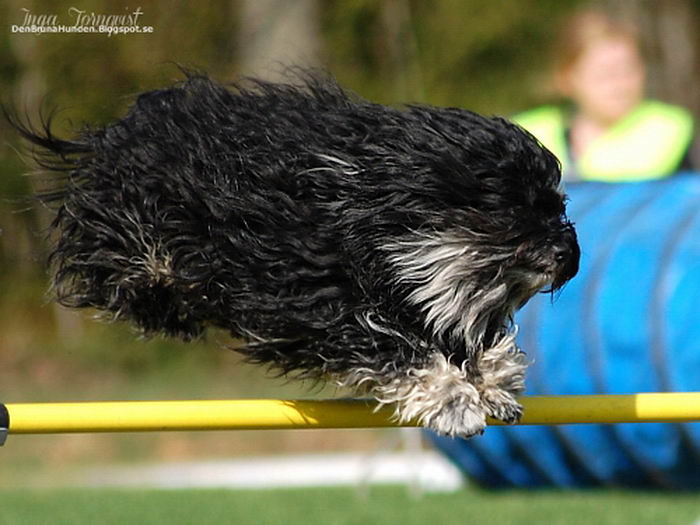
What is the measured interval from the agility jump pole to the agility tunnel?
3.35m

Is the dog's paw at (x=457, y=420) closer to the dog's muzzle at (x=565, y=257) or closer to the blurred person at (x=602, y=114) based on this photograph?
the dog's muzzle at (x=565, y=257)

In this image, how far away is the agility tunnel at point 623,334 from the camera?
258 inches

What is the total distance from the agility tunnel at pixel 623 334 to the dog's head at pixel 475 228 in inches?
137

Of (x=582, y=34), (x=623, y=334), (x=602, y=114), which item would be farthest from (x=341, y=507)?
(x=582, y=34)

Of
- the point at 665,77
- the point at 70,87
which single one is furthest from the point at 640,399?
the point at 665,77

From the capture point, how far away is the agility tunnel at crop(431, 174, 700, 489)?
6543 millimetres

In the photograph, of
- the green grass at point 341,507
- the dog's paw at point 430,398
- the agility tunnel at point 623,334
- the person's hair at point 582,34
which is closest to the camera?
the dog's paw at point 430,398

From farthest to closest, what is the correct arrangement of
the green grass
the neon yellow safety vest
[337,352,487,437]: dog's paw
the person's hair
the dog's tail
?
the neon yellow safety vest < the person's hair < the green grass < the dog's tail < [337,352,487,437]: dog's paw

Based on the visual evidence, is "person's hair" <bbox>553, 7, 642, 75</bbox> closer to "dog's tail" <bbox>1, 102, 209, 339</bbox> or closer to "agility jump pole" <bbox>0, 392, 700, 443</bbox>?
"dog's tail" <bbox>1, 102, 209, 339</bbox>

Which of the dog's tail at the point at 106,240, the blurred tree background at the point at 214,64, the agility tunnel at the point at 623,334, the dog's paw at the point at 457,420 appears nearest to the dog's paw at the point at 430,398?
the dog's paw at the point at 457,420

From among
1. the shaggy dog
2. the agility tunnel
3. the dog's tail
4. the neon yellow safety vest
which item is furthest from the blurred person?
the shaggy dog

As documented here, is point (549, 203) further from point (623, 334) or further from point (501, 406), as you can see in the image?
point (623, 334)

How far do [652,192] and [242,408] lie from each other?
4478mm

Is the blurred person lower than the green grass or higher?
higher
